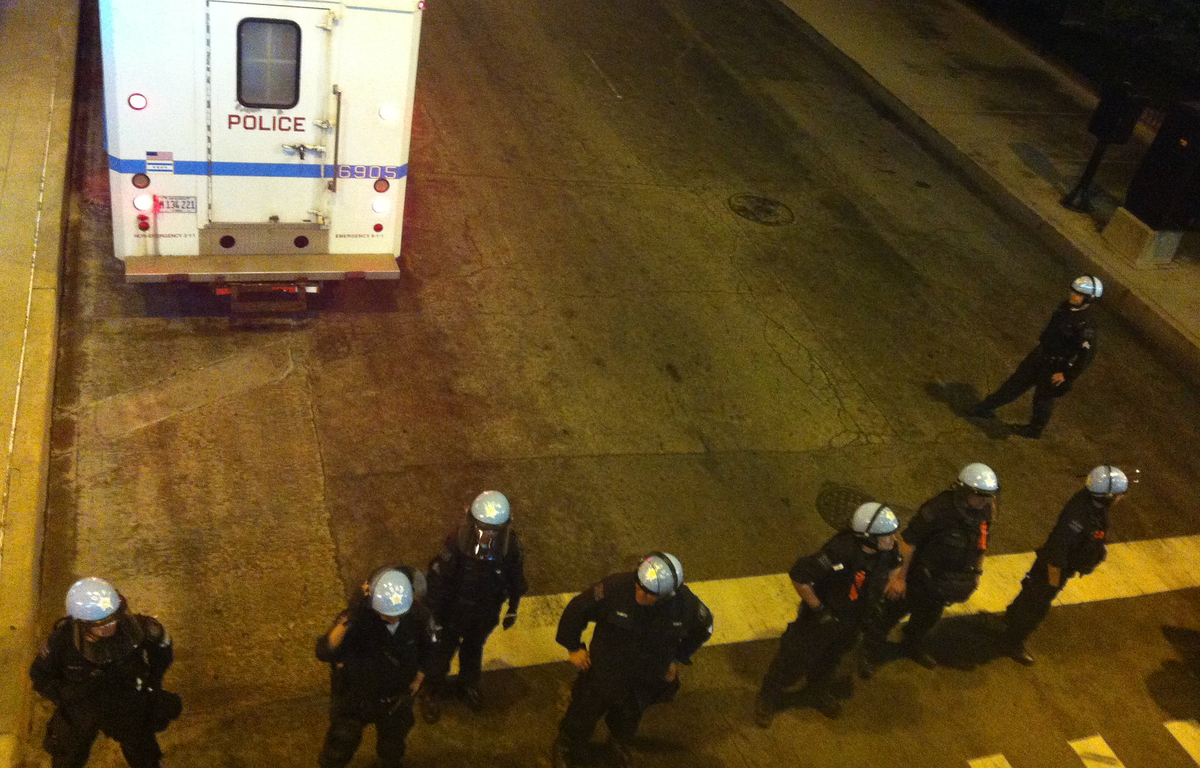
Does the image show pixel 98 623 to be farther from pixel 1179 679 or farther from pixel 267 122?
pixel 1179 679

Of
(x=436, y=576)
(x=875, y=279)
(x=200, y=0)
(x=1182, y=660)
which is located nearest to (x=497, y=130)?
(x=875, y=279)

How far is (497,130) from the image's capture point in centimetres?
1362

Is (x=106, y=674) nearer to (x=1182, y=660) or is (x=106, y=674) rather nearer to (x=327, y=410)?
(x=327, y=410)

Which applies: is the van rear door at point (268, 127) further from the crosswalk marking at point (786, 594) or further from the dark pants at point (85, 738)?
the dark pants at point (85, 738)

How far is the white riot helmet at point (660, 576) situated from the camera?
5277mm

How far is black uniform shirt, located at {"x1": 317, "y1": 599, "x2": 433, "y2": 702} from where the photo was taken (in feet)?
16.5

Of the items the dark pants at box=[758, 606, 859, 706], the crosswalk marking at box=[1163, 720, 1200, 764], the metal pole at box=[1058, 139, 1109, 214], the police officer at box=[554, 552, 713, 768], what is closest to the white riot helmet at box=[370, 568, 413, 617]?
the police officer at box=[554, 552, 713, 768]

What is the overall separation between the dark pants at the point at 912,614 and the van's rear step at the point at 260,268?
5.09 metres

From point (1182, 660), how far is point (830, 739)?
10.8 ft

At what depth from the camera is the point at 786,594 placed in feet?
25.3

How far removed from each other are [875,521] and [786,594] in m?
1.91

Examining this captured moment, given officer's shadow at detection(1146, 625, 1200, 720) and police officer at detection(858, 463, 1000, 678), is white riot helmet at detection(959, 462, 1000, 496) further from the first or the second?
officer's shadow at detection(1146, 625, 1200, 720)

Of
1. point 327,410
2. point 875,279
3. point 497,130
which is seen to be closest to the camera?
point 327,410

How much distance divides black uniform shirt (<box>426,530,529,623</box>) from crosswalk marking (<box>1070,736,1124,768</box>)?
165 inches
